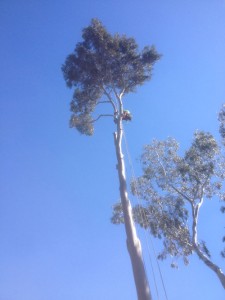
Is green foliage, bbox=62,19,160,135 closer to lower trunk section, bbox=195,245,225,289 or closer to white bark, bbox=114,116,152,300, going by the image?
white bark, bbox=114,116,152,300

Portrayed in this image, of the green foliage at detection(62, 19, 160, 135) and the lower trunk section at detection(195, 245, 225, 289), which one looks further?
the green foliage at detection(62, 19, 160, 135)

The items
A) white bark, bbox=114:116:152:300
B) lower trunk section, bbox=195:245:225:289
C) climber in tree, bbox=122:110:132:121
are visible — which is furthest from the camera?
climber in tree, bbox=122:110:132:121

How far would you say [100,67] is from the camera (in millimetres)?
14672

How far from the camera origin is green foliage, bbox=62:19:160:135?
14.8m

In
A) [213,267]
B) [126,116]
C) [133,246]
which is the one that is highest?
[126,116]

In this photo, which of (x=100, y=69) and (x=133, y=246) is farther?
(x=100, y=69)

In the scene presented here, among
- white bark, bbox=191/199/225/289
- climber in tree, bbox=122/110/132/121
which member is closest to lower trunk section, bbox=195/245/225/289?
white bark, bbox=191/199/225/289

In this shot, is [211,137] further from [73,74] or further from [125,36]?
[73,74]

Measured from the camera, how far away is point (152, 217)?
56.5 ft

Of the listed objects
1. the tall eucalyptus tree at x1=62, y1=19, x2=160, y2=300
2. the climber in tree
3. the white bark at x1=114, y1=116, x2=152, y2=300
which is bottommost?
the white bark at x1=114, y1=116, x2=152, y2=300

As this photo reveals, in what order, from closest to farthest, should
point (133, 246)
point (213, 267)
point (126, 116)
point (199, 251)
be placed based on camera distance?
point (133, 246), point (213, 267), point (126, 116), point (199, 251)

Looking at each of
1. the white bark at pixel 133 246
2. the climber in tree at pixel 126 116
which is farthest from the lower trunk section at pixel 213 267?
the climber in tree at pixel 126 116

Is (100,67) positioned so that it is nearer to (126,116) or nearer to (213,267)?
(126,116)

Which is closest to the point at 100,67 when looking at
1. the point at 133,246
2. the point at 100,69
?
the point at 100,69
